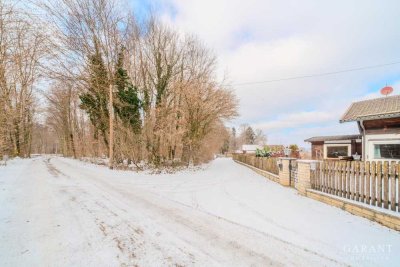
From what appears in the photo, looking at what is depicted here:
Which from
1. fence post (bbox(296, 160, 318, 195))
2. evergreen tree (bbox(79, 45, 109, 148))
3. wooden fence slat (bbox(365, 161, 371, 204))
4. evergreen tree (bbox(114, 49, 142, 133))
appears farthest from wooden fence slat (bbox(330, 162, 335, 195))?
evergreen tree (bbox(79, 45, 109, 148))

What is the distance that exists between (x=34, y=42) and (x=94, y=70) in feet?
37.5

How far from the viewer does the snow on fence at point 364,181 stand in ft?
16.5

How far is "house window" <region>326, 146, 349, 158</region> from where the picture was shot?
20812 mm

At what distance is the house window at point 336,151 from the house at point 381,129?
334 inches

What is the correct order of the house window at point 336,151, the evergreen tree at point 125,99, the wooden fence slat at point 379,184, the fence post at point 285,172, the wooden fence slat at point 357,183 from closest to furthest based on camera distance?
the wooden fence slat at point 379,184 < the wooden fence slat at point 357,183 < the fence post at point 285,172 < the evergreen tree at point 125,99 < the house window at point 336,151

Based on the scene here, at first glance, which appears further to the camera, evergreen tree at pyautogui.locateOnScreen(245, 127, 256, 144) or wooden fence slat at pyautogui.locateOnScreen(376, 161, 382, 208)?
evergreen tree at pyautogui.locateOnScreen(245, 127, 256, 144)

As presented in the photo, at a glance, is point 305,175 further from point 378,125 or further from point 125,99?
point 125,99

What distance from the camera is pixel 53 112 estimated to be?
41312mm

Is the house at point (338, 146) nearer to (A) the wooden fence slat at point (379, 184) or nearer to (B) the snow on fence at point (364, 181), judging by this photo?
(B) the snow on fence at point (364, 181)

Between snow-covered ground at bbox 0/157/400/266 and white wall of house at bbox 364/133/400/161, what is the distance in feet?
24.4

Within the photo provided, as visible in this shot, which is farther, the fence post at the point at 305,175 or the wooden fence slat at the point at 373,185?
the fence post at the point at 305,175

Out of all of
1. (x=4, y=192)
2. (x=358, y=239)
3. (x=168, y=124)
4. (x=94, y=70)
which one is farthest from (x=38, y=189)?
(x=94, y=70)

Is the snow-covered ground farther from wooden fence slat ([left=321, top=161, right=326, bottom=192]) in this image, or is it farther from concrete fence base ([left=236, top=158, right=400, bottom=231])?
wooden fence slat ([left=321, top=161, right=326, bottom=192])

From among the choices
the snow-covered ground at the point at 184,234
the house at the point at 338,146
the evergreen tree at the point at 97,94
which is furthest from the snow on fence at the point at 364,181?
the evergreen tree at the point at 97,94
